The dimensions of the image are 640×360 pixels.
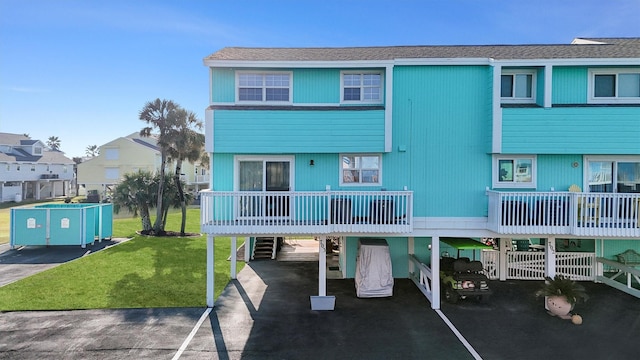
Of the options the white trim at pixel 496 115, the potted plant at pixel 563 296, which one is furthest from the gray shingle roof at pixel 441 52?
the potted plant at pixel 563 296

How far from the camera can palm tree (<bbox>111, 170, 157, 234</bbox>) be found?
998 inches

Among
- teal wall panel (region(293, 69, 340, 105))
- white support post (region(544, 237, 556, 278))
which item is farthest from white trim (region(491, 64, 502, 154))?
teal wall panel (region(293, 69, 340, 105))

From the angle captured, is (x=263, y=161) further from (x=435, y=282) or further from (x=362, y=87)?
(x=435, y=282)

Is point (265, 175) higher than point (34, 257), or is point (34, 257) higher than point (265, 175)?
point (265, 175)

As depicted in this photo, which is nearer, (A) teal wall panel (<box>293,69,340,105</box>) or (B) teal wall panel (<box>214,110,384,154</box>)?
(B) teal wall panel (<box>214,110,384,154</box>)

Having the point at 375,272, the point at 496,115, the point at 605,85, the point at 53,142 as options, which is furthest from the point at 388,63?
the point at 53,142

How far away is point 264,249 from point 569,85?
51.4ft

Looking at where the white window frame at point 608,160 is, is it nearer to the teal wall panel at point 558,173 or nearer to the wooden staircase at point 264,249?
the teal wall panel at point 558,173

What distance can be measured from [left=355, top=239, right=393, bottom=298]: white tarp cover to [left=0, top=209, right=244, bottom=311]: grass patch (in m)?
5.66

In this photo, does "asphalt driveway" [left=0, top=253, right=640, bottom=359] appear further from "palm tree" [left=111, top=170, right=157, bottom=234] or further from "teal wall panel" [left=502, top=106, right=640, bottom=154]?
"palm tree" [left=111, top=170, right=157, bottom=234]

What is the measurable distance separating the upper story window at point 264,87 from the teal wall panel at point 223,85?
8.6 inches

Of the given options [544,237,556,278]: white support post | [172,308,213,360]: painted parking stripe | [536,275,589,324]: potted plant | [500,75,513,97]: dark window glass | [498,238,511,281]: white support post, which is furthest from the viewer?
[498,238,511,281]: white support post

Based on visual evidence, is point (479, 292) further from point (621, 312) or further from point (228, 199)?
point (228, 199)

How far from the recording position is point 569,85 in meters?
12.1
